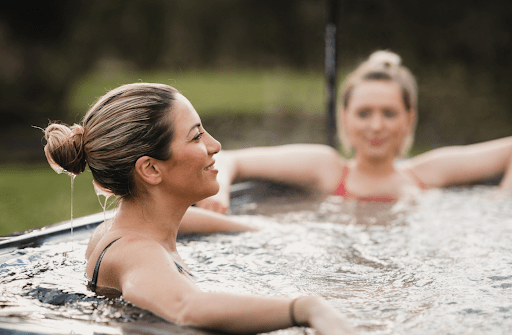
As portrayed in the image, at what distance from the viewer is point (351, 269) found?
177 cm

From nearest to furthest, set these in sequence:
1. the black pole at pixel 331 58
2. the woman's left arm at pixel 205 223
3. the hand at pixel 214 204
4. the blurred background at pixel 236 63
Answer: the woman's left arm at pixel 205 223, the hand at pixel 214 204, the black pole at pixel 331 58, the blurred background at pixel 236 63

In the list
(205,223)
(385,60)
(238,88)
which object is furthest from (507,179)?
(238,88)

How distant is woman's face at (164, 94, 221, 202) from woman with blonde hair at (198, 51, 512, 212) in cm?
112

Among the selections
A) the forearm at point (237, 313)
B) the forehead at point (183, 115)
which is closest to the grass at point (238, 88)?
the forehead at point (183, 115)

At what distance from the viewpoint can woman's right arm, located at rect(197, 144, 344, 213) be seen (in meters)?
2.95

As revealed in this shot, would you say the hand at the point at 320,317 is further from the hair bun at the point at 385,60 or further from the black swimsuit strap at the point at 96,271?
the hair bun at the point at 385,60

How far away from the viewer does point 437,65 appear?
8.29 metres

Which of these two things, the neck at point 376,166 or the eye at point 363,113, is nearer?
the eye at point 363,113

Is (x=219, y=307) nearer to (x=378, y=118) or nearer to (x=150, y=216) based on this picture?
(x=150, y=216)

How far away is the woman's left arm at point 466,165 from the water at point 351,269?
0.45 meters

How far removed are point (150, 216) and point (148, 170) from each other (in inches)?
5.9

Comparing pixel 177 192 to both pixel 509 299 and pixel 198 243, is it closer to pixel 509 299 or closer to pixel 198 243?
pixel 198 243

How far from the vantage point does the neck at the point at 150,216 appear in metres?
1.50

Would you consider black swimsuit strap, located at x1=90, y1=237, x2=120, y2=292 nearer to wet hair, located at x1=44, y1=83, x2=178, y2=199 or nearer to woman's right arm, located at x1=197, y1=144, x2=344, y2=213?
wet hair, located at x1=44, y1=83, x2=178, y2=199
